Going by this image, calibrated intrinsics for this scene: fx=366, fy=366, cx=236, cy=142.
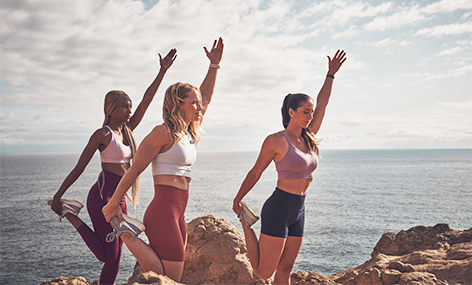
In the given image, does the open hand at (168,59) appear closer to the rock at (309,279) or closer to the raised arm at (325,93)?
the raised arm at (325,93)

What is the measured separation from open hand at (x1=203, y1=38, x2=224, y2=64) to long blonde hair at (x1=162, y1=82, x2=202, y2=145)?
125 cm

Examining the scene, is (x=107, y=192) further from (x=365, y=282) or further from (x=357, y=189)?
(x=357, y=189)

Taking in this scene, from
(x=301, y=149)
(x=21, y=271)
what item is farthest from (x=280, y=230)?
(x=21, y=271)

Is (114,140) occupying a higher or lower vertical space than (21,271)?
higher

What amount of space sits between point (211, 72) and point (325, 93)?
149 cm

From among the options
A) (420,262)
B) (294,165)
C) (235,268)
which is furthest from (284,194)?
(420,262)

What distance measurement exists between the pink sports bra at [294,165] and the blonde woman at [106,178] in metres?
1.62

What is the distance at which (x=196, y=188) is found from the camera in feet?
304

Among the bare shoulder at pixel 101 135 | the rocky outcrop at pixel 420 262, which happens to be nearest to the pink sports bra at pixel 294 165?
the bare shoulder at pixel 101 135

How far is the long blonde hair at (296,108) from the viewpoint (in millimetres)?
4076

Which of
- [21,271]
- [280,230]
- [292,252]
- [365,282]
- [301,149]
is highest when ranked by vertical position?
[301,149]

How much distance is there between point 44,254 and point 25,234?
494 inches

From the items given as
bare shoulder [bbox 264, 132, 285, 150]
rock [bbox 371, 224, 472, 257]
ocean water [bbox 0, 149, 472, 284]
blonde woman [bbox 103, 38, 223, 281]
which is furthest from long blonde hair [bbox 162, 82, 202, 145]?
ocean water [bbox 0, 149, 472, 284]

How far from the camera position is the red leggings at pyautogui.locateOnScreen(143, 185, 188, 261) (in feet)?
10.6
